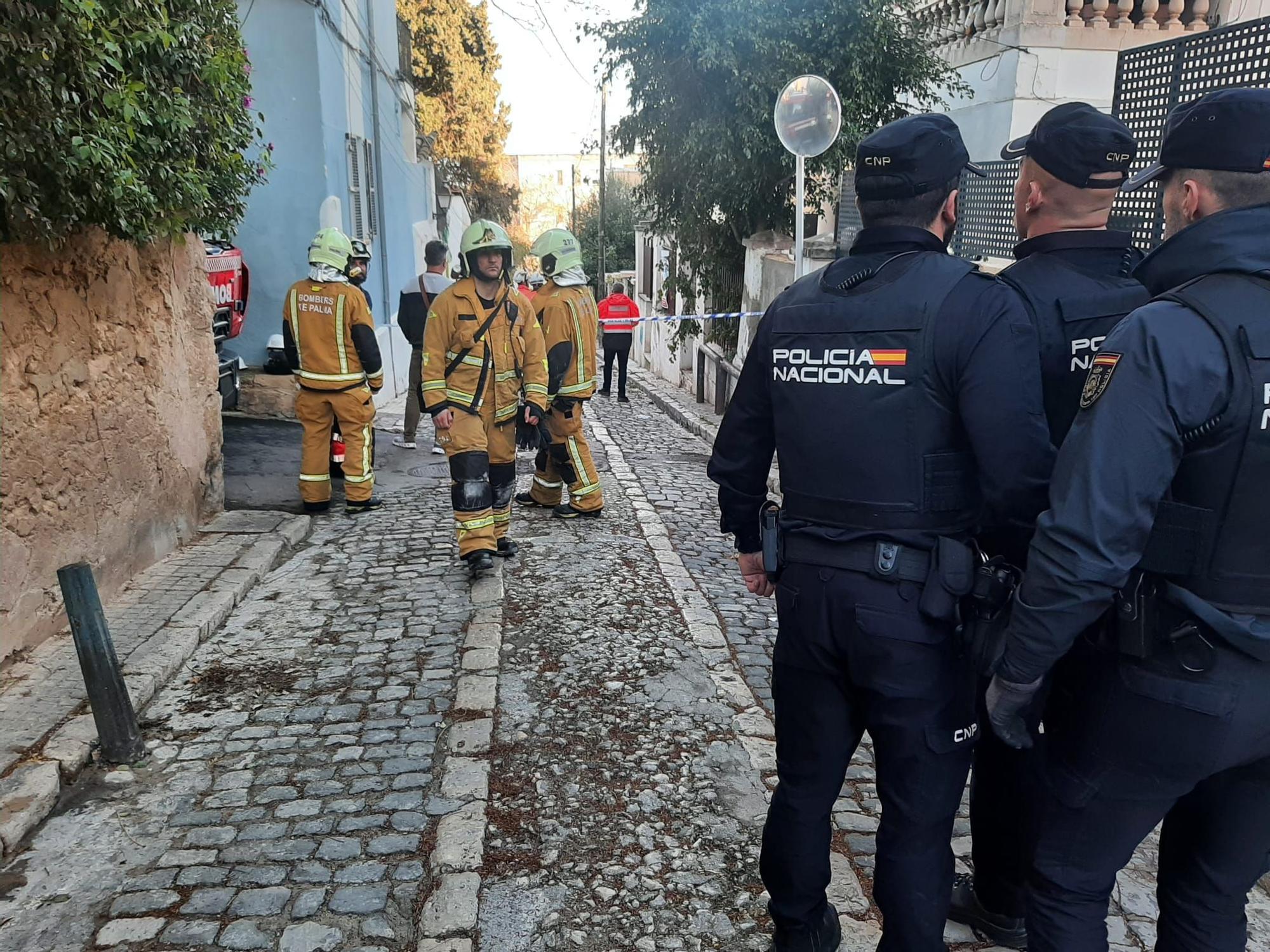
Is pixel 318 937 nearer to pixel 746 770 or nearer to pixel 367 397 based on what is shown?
pixel 746 770

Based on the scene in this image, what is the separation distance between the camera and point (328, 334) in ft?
23.0

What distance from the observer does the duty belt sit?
224 cm

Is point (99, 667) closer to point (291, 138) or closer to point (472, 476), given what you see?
point (472, 476)

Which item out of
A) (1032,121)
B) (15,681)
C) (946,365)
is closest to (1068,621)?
(946,365)

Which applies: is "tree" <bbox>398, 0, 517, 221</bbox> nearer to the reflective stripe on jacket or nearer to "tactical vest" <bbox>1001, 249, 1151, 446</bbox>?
the reflective stripe on jacket

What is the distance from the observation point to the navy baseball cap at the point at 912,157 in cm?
229

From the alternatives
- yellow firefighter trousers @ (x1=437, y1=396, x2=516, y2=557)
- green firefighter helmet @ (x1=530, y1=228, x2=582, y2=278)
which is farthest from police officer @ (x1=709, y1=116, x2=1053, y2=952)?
green firefighter helmet @ (x1=530, y1=228, x2=582, y2=278)

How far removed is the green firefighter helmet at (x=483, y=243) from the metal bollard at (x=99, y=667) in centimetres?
301

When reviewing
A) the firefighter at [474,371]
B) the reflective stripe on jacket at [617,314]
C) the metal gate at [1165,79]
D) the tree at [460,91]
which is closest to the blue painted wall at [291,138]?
the firefighter at [474,371]

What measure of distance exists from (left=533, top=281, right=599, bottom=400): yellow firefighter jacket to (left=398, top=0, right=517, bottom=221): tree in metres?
16.2

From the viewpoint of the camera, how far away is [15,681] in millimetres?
4109

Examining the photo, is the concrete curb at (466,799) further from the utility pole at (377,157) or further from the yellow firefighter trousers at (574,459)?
the utility pole at (377,157)

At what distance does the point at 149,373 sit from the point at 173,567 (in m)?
1.19

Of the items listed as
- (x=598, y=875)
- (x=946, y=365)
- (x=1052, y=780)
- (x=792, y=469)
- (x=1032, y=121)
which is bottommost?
(x=598, y=875)
